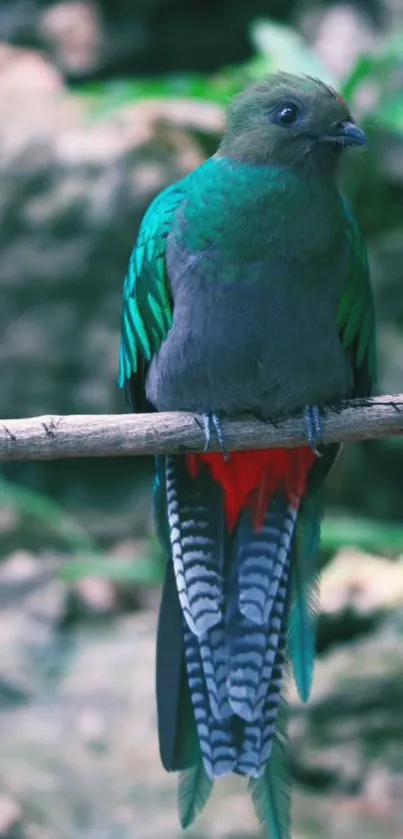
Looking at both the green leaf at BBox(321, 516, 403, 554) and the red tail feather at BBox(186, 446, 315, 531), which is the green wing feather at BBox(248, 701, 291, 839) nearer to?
the red tail feather at BBox(186, 446, 315, 531)

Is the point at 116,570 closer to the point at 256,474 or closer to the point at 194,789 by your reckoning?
the point at 256,474

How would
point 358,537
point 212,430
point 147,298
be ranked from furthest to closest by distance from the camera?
point 358,537 → point 147,298 → point 212,430

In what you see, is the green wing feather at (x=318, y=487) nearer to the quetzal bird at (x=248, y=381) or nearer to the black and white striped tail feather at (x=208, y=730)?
the quetzal bird at (x=248, y=381)

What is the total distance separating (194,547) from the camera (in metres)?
3.07

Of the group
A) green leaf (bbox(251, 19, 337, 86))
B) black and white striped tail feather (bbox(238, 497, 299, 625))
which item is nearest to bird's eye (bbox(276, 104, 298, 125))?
black and white striped tail feather (bbox(238, 497, 299, 625))

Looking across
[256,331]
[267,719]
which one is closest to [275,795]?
[267,719]

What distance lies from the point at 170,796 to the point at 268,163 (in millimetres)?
2456

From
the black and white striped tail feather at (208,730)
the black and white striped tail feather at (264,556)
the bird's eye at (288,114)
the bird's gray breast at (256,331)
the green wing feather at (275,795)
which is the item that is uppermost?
the bird's eye at (288,114)

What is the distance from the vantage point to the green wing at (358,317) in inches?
120

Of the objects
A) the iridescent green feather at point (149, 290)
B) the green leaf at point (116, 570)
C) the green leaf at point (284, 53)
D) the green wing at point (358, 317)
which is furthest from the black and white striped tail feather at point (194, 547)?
the green leaf at point (284, 53)

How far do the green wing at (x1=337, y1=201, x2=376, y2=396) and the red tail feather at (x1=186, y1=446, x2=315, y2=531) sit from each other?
265 mm

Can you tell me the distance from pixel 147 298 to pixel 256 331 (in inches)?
15.1

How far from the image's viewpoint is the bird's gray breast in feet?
9.38

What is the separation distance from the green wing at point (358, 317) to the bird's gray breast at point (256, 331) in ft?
0.28
